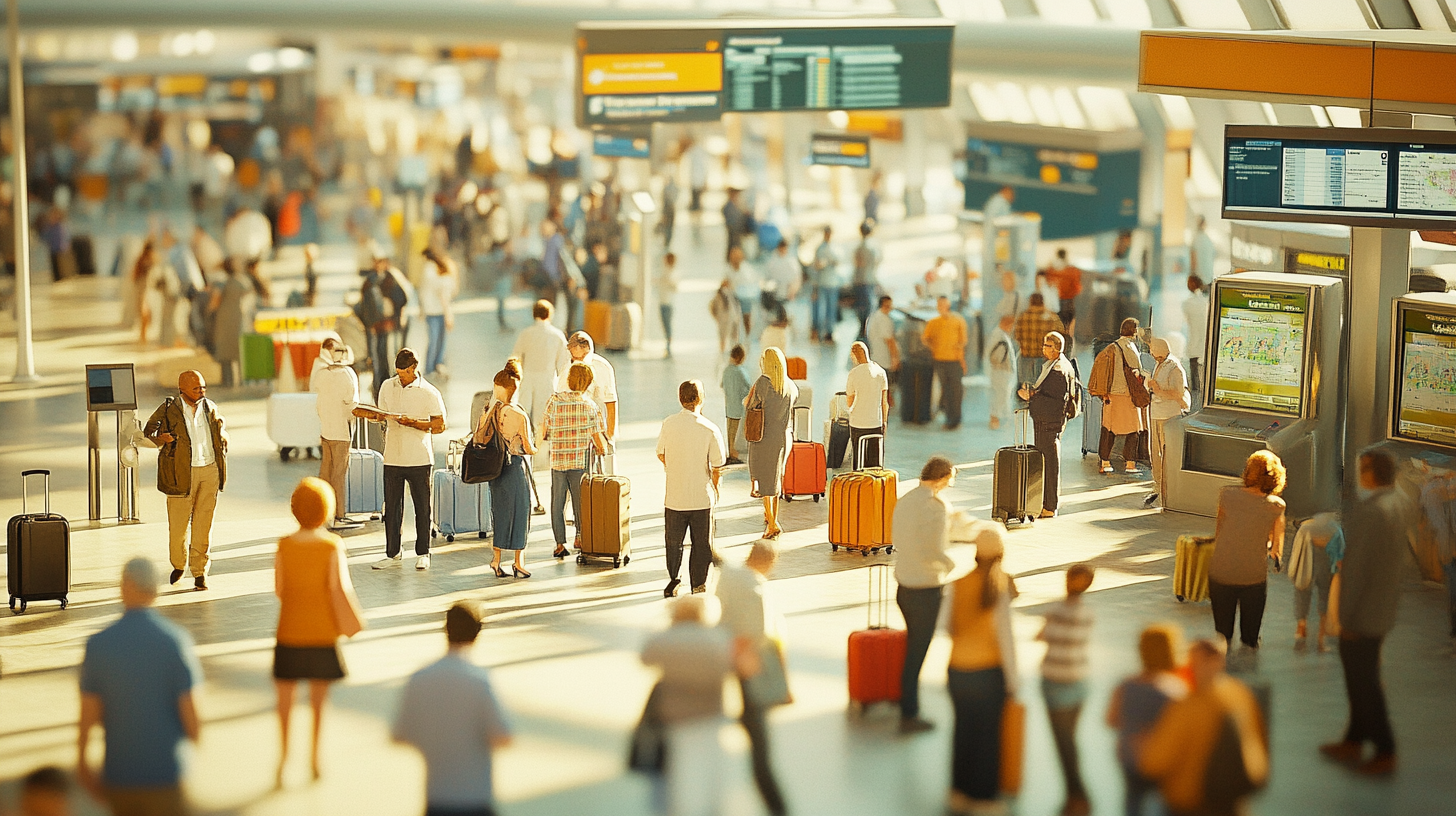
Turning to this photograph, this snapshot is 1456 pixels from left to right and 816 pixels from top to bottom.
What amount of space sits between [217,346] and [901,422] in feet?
27.2

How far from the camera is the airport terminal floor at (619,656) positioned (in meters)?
8.95

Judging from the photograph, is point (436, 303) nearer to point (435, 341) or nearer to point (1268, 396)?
point (435, 341)

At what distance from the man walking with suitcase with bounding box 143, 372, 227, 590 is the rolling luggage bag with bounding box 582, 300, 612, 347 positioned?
11590mm

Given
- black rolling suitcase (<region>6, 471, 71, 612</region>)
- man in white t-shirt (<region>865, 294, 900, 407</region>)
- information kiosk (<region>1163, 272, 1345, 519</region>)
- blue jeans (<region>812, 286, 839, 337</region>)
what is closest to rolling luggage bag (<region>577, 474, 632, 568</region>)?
black rolling suitcase (<region>6, 471, 71, 612</region>)

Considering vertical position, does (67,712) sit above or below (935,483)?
below

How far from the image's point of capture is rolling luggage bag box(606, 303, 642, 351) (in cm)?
2380

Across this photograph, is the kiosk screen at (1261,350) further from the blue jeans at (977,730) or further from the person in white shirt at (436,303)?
the person in white shirt at (436,303)

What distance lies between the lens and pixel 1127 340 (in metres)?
15.9

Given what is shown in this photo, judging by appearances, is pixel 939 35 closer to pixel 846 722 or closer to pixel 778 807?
pixel 846 722

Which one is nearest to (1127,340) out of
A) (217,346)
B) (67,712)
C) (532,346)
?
(532,346)

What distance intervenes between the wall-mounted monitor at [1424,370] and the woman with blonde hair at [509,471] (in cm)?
Result: 634

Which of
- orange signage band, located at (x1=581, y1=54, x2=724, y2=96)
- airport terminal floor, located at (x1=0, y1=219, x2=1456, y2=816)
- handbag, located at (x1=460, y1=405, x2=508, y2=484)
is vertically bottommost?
airport terminal floor, located at (x1=0, y1=219, x2=1456, y2=816)

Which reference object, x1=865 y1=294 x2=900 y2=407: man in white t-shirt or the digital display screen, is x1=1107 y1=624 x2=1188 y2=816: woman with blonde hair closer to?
x1=865 y1=294 x2=900 y2=407: man in white t-shirt

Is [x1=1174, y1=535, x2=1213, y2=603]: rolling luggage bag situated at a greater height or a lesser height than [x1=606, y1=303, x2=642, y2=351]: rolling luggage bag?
lesser
